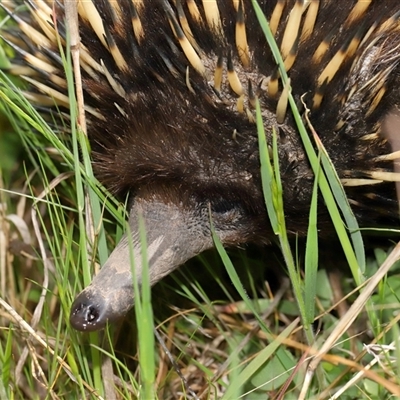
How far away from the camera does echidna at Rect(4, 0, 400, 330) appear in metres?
1.00

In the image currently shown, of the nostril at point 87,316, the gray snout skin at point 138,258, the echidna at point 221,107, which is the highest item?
the echidna at point 221,107

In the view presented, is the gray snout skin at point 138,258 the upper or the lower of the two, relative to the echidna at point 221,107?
lower

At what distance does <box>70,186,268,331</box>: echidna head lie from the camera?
3.23ft

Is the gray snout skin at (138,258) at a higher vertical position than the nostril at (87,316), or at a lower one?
higher

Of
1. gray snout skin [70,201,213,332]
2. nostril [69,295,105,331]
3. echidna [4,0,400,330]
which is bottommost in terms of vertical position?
nostril [69,295,105,331]

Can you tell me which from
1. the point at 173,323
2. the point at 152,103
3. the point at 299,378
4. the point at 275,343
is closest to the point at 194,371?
the point at 173,323

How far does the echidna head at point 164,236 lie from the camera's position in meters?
0.98

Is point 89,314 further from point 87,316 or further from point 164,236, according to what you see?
point 164,236

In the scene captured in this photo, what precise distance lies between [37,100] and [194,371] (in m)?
0.57

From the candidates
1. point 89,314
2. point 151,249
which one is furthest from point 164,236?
point 89,314

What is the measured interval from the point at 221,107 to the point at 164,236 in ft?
0.70

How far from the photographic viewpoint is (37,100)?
1.29 meters

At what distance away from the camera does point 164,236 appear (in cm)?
109

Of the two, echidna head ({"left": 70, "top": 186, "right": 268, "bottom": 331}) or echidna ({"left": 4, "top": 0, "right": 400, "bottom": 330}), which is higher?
echidna ({"left": 4, "top": 0, "right": 400, "bottom": 330})
